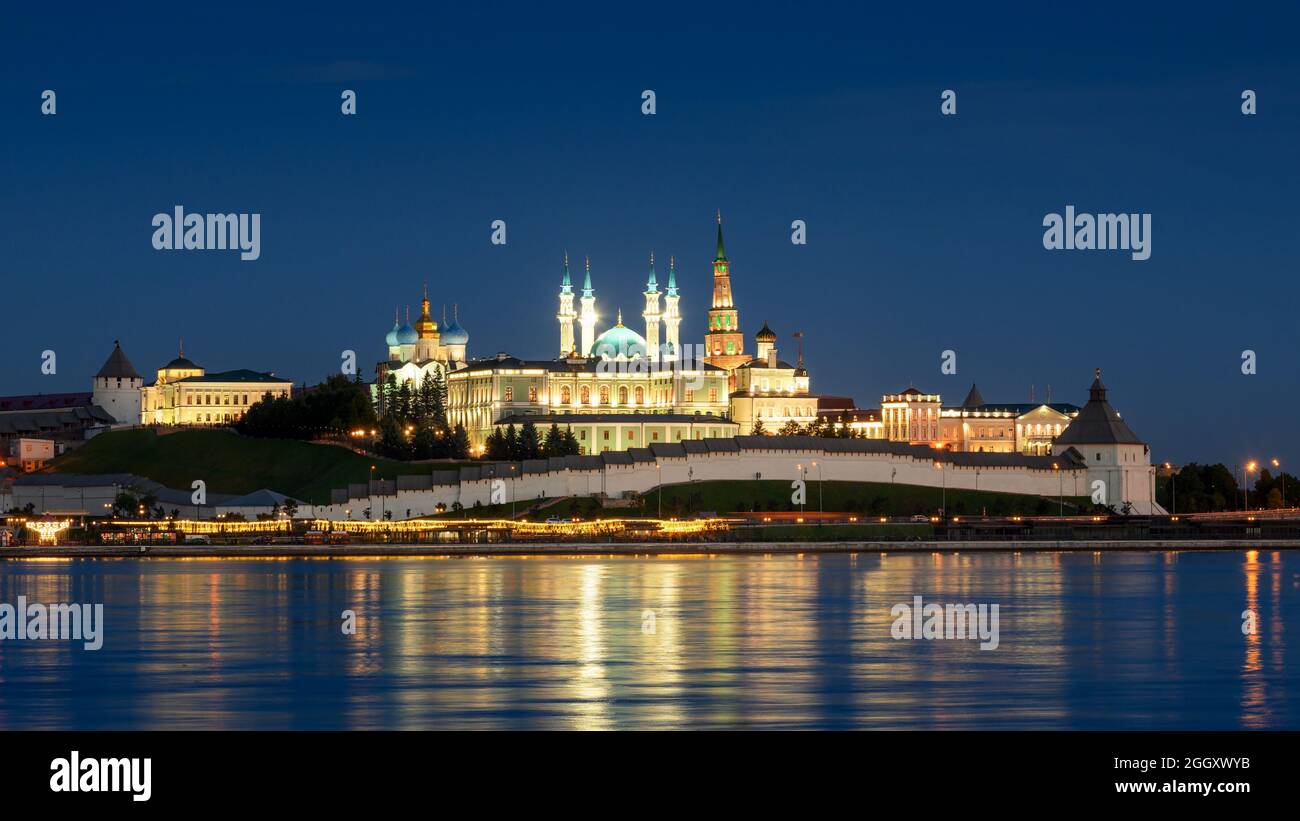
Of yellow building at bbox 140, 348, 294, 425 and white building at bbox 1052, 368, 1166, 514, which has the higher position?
yellow building at bbox 140, 348, 294, 425

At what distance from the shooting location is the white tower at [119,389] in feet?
409

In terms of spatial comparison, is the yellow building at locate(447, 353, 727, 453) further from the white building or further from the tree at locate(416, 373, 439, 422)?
the white building

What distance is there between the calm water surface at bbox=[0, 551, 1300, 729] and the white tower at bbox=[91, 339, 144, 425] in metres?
72.3

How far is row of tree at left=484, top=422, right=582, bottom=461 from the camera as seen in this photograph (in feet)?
307

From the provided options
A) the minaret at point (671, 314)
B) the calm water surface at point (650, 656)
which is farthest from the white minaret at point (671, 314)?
the calm water surface at point (650, 656)

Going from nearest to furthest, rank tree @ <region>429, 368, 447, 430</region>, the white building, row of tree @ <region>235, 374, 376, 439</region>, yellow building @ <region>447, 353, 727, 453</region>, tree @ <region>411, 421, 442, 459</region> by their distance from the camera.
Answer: the white building
tree @ <region>411, 421, 442, 459</region>
row of tree @ <region>235, 374, 376, 439</region>
tree @ <region>429, 368, 447, 430</region>
yellow building @ <region>447, 353, 727, 453</region>

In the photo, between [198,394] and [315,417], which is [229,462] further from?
[198,394]

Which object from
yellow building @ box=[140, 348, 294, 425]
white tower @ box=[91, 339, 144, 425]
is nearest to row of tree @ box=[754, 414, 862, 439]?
yellow building @ box=[140, 348, 294, 425]

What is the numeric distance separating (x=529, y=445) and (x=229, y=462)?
15.3 metres

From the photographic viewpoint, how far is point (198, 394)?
121m

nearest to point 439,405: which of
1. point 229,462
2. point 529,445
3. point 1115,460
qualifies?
point 229,462

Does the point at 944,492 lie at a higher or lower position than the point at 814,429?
lower

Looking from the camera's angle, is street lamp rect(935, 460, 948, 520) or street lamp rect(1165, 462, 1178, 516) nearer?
street lamp rect(935, 460, 948, 520)
